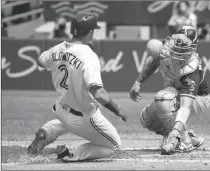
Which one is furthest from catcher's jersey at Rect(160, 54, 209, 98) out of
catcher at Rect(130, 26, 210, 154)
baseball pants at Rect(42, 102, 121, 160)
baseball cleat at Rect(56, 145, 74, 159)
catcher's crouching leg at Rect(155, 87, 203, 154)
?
baseball cleat at Rect(56, 145, 74, 159)

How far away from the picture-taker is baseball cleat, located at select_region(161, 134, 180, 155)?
22.0 ft

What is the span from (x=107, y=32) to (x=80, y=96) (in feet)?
37.8

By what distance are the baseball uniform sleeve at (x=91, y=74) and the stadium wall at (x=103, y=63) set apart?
930 centimetres

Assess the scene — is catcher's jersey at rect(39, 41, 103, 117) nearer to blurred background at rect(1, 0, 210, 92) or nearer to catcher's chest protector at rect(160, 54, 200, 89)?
catcher's chest protector at rect(160, 54, 200, 89)

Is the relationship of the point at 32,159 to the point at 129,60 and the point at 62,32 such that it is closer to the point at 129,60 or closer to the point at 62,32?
the point at 129,60

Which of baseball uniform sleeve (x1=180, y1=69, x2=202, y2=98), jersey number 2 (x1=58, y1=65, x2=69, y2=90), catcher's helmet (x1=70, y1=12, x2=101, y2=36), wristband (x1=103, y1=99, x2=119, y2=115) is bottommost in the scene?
baseball uniform sleeve (x1=180, y1=69, x2=202, y2=98)

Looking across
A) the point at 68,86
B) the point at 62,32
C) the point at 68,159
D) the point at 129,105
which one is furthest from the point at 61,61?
the point at 62,32

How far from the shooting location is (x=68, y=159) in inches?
251

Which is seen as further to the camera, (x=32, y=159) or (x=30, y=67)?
(x=30, y=67)

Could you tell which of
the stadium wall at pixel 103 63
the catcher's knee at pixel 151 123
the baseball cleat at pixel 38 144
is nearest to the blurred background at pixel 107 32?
the stadium wall at pixel 103 63

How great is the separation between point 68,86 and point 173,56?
1435 millimetres

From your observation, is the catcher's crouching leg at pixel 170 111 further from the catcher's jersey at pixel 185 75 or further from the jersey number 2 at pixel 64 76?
the jersey number 2 at pixel 64 76

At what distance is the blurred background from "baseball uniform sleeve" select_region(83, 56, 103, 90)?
9222 millimetres

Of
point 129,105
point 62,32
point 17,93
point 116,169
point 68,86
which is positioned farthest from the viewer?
point 62,32
